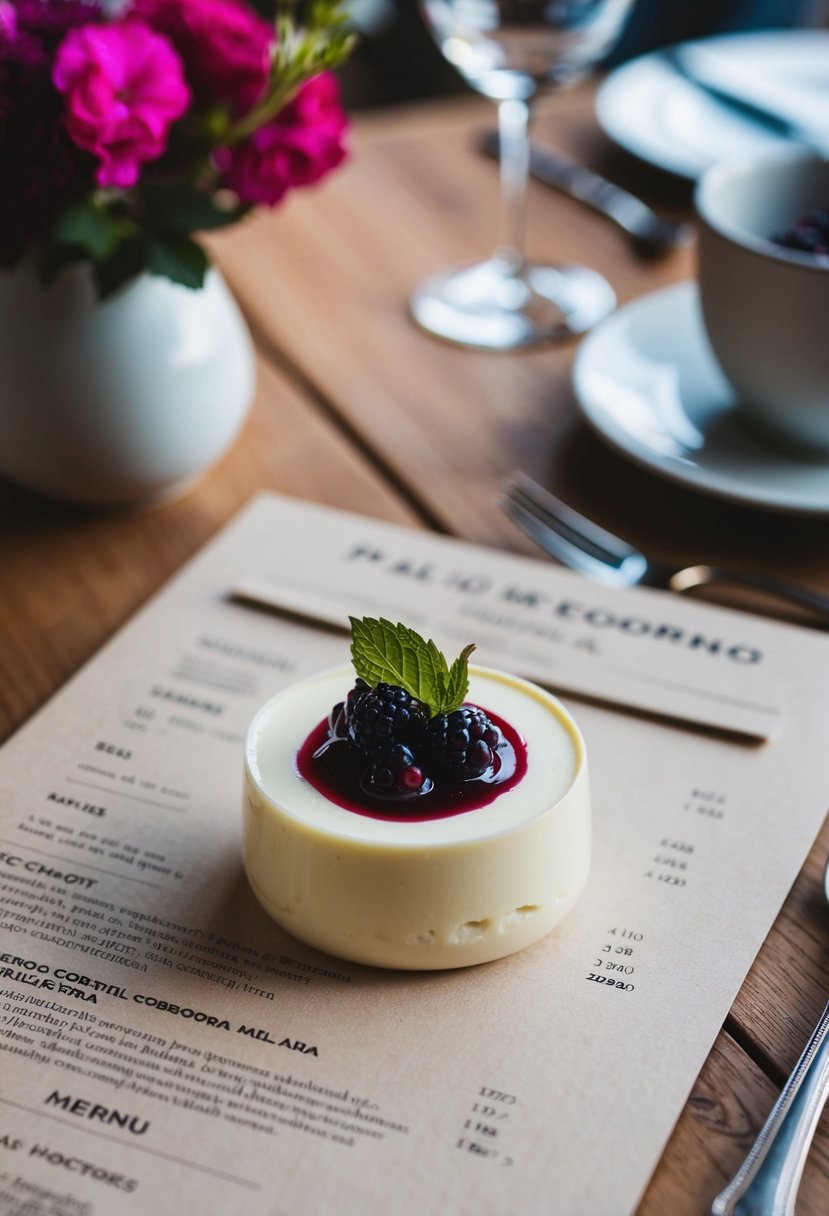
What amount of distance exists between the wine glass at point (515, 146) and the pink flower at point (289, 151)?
0.21 meters

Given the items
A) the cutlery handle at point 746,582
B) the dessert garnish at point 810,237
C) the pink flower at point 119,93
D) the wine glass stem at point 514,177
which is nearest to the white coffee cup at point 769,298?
the dessert garnish at point 810,237

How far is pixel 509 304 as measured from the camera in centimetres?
108

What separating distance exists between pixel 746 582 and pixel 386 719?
336mm

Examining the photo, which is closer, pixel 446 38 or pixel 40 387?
pixel 40 387

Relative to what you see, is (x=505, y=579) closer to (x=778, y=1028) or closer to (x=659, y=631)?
(x=659, y=631)

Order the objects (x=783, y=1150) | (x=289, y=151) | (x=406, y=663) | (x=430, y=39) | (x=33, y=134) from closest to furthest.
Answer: (x=783, y=1150) → (x=406, y=663) → (x=33, y=134) → (x=289, y=151) → (x=430, y=39)

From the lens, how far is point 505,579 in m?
0.79

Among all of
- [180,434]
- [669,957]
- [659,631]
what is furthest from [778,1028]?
[180,434]

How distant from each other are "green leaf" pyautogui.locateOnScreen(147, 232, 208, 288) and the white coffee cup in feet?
1.06

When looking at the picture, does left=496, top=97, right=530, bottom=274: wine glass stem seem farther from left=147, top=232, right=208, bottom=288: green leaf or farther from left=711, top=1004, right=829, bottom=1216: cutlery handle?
left=711, top=1004, right=829, bottom=1216: cutlery handle

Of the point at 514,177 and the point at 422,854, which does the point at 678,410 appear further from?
the point at 422,854

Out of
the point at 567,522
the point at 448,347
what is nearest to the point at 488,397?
the point at 448,347

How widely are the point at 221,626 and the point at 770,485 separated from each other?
1.17 feet

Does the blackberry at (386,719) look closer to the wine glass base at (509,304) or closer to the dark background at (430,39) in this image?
the wine glass base at (509,304)
